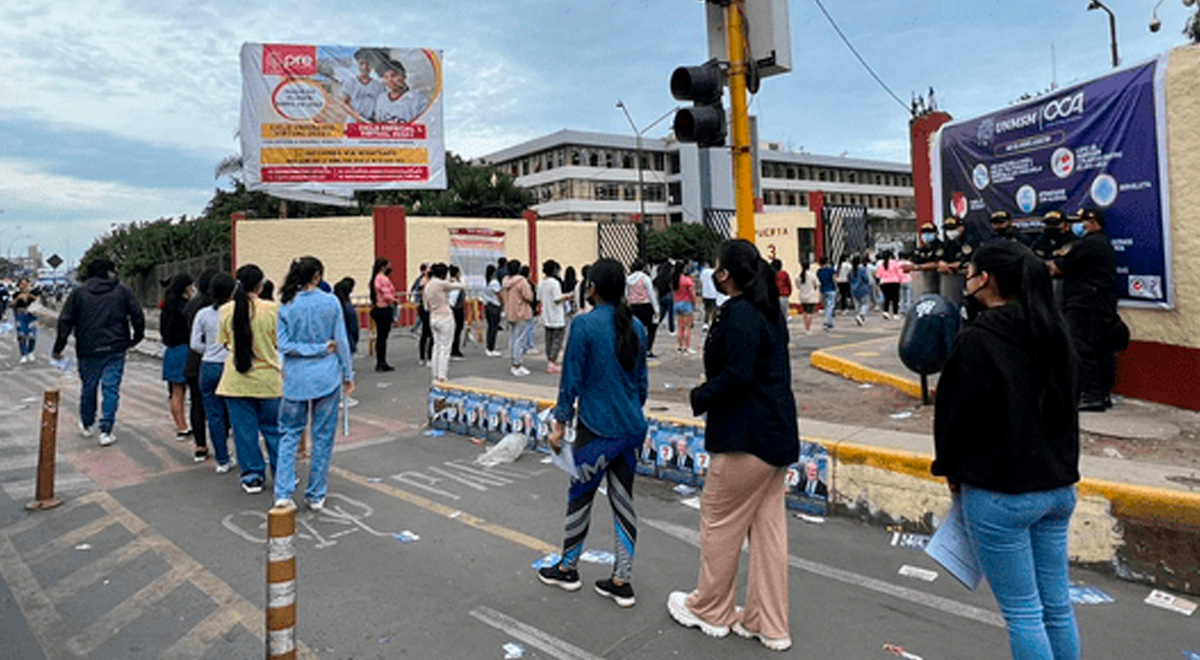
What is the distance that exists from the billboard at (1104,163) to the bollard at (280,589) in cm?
744

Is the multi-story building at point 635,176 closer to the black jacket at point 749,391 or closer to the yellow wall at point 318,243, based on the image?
the yellow wall at point 318,243

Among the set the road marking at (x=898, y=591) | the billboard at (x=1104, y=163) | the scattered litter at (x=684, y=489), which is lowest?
the road marking at (x=898, y=591)

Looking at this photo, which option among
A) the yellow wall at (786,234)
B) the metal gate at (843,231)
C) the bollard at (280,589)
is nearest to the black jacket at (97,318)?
the bollard at (280,589)

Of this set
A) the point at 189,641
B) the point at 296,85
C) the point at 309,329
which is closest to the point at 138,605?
the point at 189,641

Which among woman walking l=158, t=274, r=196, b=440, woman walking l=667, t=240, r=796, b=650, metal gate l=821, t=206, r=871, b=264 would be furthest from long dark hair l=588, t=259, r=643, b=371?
metal gate l=821, t=206, r=871, b=264

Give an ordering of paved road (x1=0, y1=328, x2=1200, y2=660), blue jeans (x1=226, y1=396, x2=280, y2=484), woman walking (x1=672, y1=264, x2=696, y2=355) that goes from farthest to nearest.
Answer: woman walking (x1=672, y1=264, x2=696, y2=355)
blue jeans (x1=226, y1=396, x2=280, y2=484)
paved road (x1=0, y1=328, x2=1200, y2=660)

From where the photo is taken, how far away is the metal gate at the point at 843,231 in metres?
26.6

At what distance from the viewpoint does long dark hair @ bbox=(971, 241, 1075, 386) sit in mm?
2457

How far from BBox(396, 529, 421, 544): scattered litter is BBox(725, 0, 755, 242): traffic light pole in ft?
9.95

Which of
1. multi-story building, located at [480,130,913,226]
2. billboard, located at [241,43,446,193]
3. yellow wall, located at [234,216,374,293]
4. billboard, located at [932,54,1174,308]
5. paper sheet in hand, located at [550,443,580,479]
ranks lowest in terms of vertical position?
paper sheet in hand, located at [550,443,580,479]

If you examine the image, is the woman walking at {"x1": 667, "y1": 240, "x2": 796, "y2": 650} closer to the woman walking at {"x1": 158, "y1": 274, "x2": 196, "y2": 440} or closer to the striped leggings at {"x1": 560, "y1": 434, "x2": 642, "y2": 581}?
the striped leggings at {"x1": 560, "y1": 434, "x2": 642, "y2": 581}

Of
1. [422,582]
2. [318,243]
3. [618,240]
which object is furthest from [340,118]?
[422,582]

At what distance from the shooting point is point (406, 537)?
4906mm

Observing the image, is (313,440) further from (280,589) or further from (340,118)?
(340,118)
